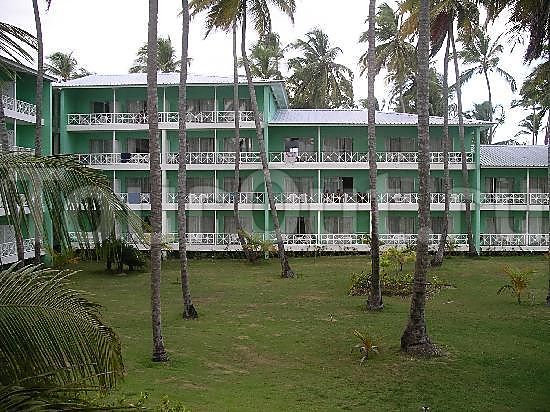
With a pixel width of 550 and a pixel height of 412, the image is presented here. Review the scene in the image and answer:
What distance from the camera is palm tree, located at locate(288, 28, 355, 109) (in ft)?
148

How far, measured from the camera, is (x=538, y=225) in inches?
1373

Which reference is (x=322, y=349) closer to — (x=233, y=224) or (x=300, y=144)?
(x=233, y=224)

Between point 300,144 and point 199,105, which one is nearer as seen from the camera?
point 199,105

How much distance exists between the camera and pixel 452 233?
34625mm

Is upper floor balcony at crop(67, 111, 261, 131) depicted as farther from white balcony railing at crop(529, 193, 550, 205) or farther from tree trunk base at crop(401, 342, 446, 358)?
tree trunk base at crop(401, 342, 446, 358)

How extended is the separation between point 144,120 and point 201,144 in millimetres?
3166

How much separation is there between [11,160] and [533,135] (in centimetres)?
5578

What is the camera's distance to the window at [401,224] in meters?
34.6

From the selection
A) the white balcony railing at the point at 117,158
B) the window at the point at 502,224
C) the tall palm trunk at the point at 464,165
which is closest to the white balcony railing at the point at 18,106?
the white balcony railing at the point at 117,158

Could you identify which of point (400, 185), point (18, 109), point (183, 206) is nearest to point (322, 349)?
point (183, 206)

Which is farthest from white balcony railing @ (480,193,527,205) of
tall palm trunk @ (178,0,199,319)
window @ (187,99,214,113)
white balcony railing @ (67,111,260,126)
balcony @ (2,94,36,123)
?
balcony @ (2,94,36,123)

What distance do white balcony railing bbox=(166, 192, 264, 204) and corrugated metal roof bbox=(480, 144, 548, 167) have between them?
11.6 metres

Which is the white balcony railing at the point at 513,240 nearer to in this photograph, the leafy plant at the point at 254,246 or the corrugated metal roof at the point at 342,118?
the corrugated metal roof at the point at 342,118

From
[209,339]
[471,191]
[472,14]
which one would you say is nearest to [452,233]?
[471,191]
